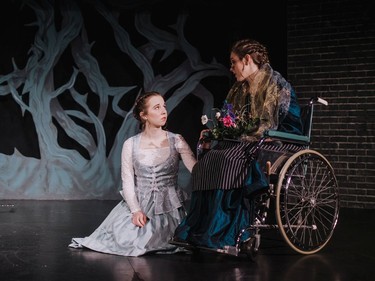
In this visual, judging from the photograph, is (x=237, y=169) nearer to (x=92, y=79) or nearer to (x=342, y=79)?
(x=342, y=79)

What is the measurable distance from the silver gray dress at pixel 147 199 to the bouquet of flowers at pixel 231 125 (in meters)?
0.27

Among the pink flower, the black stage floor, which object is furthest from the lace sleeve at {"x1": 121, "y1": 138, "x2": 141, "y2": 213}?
the pink flower

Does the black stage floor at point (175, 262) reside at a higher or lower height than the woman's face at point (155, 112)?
lower

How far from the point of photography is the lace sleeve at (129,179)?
3.63 metres

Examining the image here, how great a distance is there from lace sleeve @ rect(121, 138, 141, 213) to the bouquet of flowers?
466mm

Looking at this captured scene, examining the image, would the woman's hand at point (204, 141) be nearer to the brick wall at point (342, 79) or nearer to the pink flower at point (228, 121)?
the pink flower at point (228, 121)

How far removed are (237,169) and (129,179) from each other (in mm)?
663

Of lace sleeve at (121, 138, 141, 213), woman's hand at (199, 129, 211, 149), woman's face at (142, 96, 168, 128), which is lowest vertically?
lace sleeve at (121, 138, 141, 213)

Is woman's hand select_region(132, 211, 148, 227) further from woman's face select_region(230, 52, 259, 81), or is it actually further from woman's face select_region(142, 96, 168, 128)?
woman's face select_region(230, 52, 259, 81)

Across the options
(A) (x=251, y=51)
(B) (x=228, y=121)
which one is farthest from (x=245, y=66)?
(B) (x=228, y=121)

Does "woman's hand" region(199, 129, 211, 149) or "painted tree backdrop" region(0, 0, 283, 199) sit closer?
"woman's hand" region(199, 129, 211, 149)

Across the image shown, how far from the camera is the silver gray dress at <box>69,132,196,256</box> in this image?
3.61 meters

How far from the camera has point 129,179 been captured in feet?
12.0

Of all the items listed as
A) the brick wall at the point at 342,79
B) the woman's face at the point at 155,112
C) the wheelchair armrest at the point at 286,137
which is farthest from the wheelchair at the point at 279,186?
the brick wall at the point at 342,79
